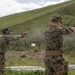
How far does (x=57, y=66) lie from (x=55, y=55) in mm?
390

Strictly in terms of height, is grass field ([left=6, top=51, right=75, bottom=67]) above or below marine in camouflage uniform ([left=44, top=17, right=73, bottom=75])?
below

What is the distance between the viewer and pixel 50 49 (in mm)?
13773

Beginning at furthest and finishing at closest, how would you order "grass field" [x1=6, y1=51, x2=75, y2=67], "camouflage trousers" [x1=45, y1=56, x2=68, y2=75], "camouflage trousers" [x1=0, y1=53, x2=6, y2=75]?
"grass field" [x1=6, y1=51, x2=75, y2=67], "camouflage trousers" [x1=0, y1=53, x2=6, y2=75], "camouflage trousers" [x1=45, y1=56, x2=68, y2=75]

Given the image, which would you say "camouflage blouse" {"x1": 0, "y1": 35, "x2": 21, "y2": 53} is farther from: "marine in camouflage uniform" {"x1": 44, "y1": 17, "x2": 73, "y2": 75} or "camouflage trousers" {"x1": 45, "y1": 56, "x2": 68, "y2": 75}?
"camouflage trousers" {"x1": 45, "y1": 56, "x2": 68, "y2": 75}

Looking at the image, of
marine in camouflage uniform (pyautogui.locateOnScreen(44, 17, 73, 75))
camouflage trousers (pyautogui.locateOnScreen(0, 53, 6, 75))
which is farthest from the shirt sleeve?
camouflage trousers (pyautogui.locateOnScreen(0, 53, 6, 75))

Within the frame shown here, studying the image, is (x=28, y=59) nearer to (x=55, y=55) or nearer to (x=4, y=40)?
(x=4, y=40)

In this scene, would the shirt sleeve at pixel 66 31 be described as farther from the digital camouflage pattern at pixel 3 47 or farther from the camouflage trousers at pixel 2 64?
the camouflage trousers at pixel 2 64

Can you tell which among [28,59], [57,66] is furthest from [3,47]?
[28,59]

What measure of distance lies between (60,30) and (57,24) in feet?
0.84

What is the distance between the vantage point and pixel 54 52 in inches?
537

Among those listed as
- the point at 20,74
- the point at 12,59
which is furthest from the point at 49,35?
the point at 12,59

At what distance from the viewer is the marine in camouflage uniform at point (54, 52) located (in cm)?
1353

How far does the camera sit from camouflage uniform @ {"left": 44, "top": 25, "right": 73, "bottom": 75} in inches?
533

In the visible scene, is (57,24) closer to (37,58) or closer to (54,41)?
(54,41)
